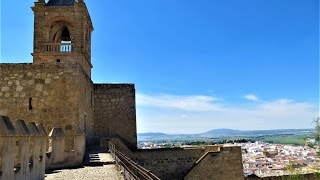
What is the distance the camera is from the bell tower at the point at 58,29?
895 inches

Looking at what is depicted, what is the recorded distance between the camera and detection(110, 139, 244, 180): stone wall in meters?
19.3

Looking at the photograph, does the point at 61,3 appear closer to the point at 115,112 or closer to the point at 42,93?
the point at 115,112

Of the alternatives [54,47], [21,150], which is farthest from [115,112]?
[21,150]

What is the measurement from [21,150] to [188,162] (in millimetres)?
14544

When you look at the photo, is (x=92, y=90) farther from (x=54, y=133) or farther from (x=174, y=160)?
(x=54, y=133)

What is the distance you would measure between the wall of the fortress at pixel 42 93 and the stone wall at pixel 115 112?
225 inches

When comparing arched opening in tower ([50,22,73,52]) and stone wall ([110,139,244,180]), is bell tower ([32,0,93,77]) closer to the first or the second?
arched opening in tower ([50,22,73,52])

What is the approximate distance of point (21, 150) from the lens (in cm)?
648

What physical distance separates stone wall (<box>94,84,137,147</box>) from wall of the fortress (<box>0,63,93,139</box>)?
5708mm

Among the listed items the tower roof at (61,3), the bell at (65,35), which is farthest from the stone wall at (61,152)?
the bell at (65,35)

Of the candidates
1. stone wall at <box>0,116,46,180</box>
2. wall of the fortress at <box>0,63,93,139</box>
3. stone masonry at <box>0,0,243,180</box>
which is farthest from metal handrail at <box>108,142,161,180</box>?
wall of the fortress at <box>0,63,93,139</box>

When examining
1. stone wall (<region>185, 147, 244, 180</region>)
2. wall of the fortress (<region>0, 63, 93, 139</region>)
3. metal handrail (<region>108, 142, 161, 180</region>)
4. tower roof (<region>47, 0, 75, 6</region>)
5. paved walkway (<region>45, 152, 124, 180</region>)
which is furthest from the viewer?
tower roof (<region>47, 0, 75, 6</region>)

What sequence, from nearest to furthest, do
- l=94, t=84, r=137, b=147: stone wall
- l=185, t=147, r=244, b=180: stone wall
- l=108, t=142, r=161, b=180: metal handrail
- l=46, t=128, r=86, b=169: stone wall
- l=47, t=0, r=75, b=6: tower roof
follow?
l=108, t=142, r=161, b=180: metal handrail
l=46, t=128, r=86, b=169: stone wall
l=185, t=147, r=244, b=180: stone wall
l=94, t=84, r=137, b=147: stone wall
l=47, t=0, r=75, b=6: tower roof

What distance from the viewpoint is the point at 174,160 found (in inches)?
785
